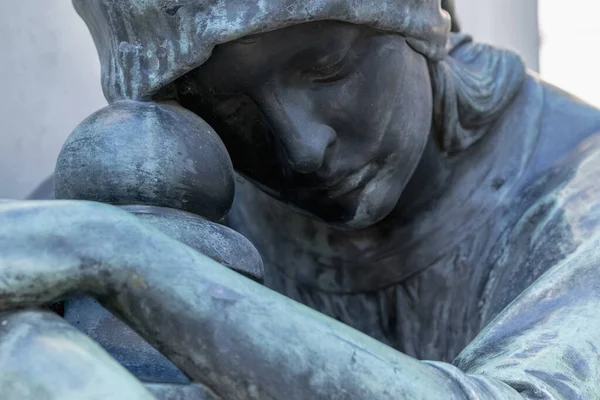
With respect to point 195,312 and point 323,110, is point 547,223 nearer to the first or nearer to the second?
point 323,110

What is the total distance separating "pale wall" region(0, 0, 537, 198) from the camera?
1.59 m

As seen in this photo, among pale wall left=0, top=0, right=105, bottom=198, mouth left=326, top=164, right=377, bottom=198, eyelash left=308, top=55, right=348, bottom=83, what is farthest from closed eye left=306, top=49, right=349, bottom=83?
pale wall left=0, top=0, right=105, bottom=198

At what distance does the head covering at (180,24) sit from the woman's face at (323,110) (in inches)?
0.8

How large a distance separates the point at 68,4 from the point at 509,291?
96 centimetres

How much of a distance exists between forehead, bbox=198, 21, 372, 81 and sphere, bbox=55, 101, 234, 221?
2.7 inches

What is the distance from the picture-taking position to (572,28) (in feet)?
6.94

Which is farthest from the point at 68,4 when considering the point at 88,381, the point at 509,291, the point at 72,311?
the point at 88,381

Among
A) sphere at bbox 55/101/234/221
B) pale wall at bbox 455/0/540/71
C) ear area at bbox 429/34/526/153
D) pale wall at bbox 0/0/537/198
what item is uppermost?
pale wall at bbox 455/0/540/71

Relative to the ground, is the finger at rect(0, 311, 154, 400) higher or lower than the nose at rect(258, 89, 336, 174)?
lower

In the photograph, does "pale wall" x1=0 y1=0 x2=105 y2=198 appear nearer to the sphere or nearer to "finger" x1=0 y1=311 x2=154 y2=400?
the sphere

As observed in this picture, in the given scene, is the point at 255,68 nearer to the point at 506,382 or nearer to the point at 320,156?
the point at 320,156

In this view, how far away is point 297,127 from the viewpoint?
0.93 m

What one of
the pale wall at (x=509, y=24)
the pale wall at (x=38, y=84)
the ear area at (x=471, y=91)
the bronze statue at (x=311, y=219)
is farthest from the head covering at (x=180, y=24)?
the pale wall at (x=509, y=24)

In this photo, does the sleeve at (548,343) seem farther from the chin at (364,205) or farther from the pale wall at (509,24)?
the pale wall at (509,24)
